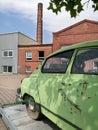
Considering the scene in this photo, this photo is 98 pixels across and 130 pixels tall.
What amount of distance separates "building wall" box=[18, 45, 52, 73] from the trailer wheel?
26.4 metres

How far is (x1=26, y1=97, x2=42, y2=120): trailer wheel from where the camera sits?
5527mm

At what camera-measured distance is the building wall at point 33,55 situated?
32.7 m

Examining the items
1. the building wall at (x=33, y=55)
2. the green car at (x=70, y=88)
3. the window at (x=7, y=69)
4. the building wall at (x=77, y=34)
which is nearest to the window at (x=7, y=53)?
the building wall at (x=33, y=55)

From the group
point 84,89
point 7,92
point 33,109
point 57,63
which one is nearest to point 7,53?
point 7,92

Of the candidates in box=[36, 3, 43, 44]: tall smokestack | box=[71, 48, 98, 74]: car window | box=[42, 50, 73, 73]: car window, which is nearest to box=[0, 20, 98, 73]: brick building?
box=[36, 3, 43, 44]: tall smokestack

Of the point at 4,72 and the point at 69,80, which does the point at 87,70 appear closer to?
the point at 69,80

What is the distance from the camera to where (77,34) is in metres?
30.2

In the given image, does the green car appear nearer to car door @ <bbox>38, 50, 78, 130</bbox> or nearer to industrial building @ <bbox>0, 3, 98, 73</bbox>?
car door @ <bbox>38, 50, 78, 130</bbox>

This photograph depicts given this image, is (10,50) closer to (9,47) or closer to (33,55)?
(9,47)

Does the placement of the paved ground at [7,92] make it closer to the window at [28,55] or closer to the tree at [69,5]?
the tree at [69,5]

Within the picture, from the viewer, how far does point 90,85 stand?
11.2ft

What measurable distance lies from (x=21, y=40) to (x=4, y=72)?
5.80 meters

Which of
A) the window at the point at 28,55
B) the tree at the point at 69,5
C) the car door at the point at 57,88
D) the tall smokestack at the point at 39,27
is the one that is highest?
the tall smokestack at the point at 39,27

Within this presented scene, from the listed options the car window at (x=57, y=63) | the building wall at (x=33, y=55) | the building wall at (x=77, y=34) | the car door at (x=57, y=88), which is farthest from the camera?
the building wall at (x=33, y=55)
